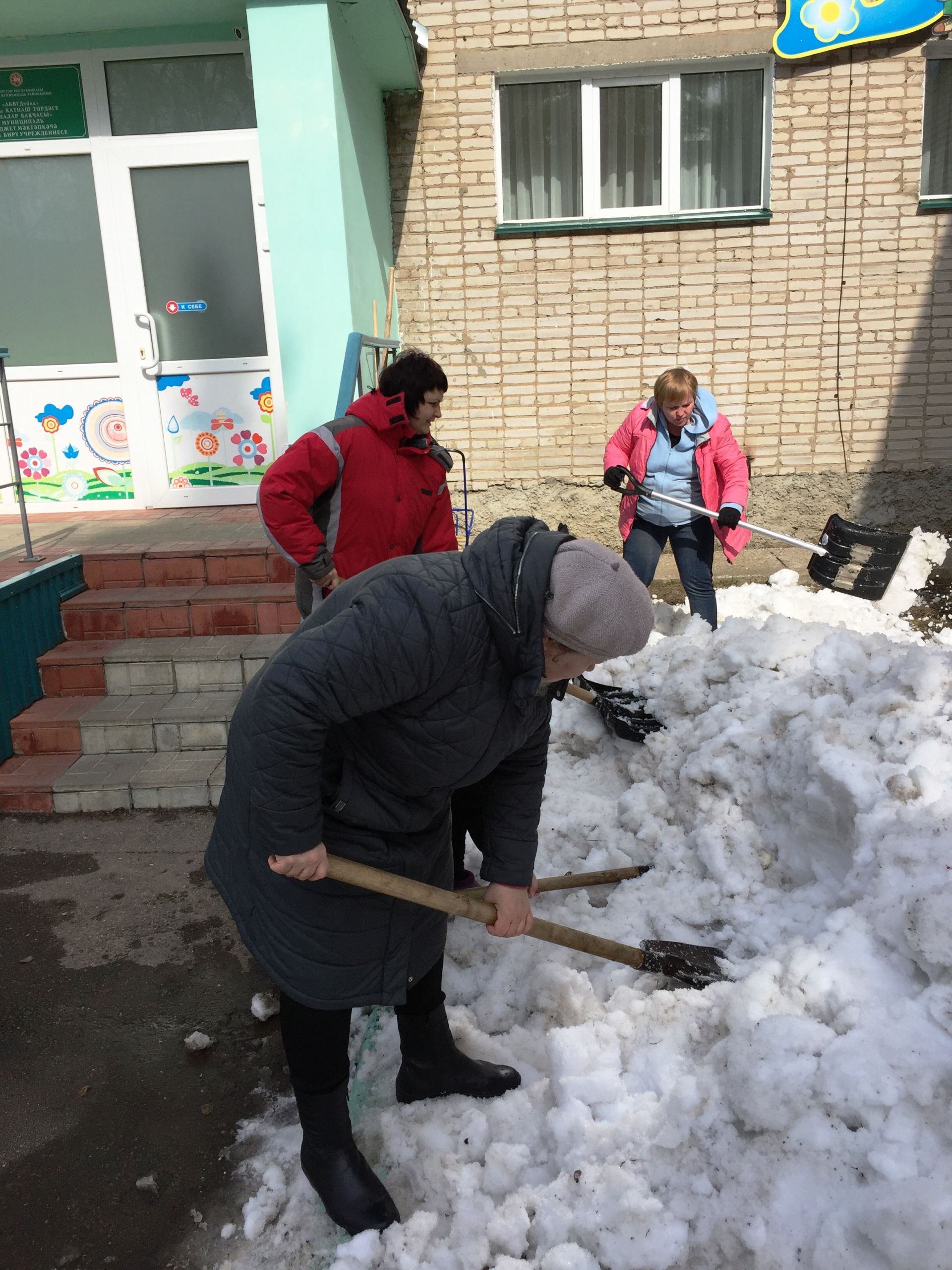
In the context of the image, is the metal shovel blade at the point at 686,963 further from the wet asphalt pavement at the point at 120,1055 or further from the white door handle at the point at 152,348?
the white door handle at the point at 152,348

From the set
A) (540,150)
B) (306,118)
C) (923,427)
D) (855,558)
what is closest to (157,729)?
(306,118)

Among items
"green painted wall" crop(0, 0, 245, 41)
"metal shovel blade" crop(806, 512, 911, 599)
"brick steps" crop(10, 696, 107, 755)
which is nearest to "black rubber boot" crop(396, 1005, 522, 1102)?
"brick steps" crop(10, 696, 107, 755)

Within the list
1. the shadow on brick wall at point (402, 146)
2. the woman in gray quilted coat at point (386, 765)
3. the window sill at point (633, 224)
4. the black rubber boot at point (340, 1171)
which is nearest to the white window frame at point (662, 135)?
the window sill at point (633, 224)

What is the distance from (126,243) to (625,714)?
483 centimetres

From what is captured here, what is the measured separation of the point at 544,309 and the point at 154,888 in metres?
5.05

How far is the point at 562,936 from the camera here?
7.56 feet

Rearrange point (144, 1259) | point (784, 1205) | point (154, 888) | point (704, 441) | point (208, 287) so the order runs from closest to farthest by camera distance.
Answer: point (784, 1205) < point (144, 1259) < point (154, 888) < point (704, 441) < point (208, 287)

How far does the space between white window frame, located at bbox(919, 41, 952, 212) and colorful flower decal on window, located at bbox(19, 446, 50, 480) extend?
661 centimetres

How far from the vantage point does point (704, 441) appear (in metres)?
4.99

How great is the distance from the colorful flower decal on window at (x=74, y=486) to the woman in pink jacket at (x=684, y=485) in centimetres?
386

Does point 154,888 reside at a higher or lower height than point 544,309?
lower

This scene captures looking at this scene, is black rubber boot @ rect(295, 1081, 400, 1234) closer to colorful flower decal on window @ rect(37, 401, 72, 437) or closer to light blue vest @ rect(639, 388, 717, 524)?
light blue vest @ rect(639, 388, 717, 524)

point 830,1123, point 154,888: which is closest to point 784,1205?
point 830,1123

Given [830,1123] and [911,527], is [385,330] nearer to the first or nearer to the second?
[911,527]
